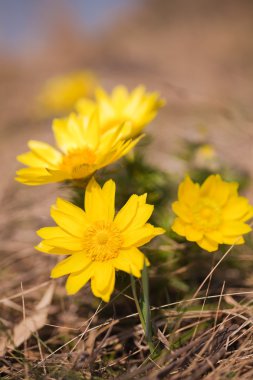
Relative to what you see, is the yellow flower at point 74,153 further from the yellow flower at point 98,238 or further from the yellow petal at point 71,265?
the yellow petal at point 71,265

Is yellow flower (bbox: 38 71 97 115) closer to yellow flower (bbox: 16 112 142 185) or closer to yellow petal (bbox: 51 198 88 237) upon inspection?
yellow flower (bbox: 16 112 142 185)

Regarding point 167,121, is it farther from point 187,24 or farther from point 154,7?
point 154,7

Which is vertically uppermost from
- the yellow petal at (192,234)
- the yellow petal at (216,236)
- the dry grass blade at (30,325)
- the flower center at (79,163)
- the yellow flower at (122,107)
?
the yellow flower at (122,107)

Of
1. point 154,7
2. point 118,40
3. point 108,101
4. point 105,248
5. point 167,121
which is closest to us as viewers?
point 105,248

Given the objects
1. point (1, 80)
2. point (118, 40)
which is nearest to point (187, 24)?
point (118, 40)

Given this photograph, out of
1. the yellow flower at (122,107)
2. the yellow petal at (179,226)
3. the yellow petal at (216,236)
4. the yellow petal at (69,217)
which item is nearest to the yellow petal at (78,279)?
the yellow petal at (69,217)

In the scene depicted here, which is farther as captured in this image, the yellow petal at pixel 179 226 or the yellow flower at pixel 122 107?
the yellow flower at pixel 122 107

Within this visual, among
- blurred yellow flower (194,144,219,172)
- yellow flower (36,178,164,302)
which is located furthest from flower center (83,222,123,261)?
blurred yellow flower (194,144,219,172)
